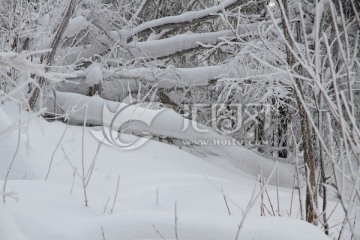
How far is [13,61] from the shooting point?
1230 millimetres

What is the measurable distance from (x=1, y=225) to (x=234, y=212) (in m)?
1.98

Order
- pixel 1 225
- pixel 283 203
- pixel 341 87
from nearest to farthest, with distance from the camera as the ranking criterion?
pixel 1 225 → pixel 283 203 → pixel 341 87

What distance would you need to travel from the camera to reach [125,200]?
3.27m

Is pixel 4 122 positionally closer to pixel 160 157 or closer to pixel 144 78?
pixel 160 157

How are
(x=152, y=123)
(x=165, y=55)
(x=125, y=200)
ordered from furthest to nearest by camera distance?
1. (x=165, y=55)
2. (x=152, y=123)
3. (x=125, y=200)

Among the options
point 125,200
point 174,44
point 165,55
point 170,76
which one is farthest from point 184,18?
point 125,200

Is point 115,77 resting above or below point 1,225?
above

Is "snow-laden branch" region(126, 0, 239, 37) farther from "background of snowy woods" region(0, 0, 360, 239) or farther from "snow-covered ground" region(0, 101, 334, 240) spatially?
"snow-covered ground" region(0, 101, 334, 240)

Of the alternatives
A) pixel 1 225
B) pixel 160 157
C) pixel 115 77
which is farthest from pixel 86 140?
pixel 1 225

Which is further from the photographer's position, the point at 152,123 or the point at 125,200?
the point at 152,123

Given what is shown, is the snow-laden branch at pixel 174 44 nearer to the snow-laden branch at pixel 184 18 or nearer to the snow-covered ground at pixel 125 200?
the snow-laden branch at pixel 184 18

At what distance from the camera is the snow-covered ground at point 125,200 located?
75.3 inches

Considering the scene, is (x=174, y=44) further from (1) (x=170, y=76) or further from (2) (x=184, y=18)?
(1) (x=170, y=76)

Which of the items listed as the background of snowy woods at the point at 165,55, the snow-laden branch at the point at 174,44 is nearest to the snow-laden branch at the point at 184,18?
the background of snowy woods at the point at 165,55
